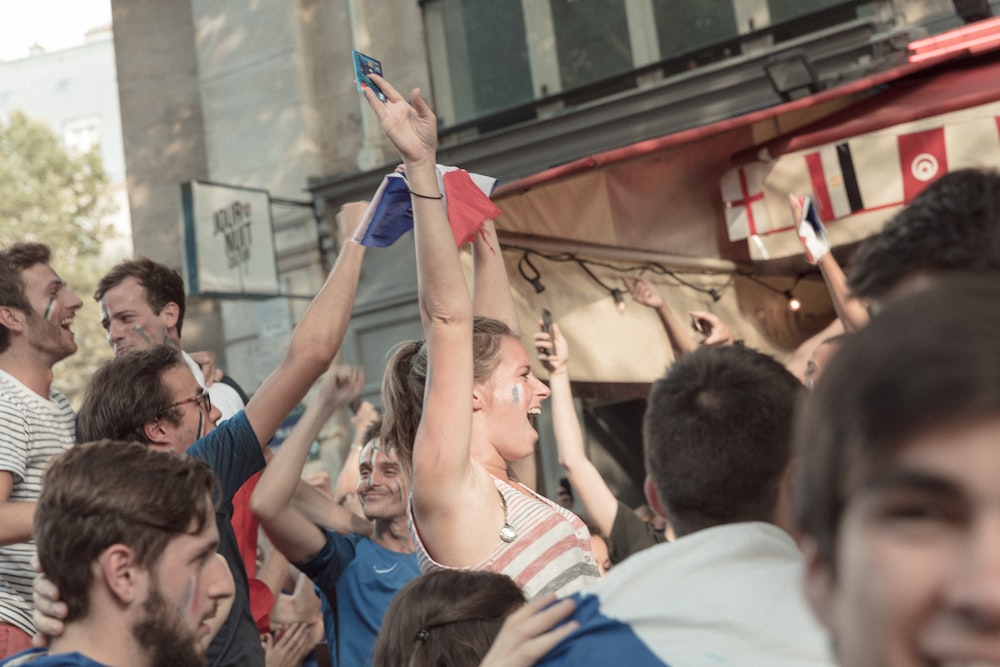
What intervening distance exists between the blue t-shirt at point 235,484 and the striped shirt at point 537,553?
647 millimetres

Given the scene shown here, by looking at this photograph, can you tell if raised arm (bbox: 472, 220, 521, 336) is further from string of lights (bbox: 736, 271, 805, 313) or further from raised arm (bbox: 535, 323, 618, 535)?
string of lights (bbox: 736, 271, 805, 313)

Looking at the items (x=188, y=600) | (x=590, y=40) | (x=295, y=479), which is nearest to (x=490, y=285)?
(x=295, y=479)

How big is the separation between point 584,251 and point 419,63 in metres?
5.11

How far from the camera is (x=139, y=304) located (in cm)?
417

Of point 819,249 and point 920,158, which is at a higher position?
point 920,158

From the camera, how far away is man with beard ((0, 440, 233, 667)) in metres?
2.06

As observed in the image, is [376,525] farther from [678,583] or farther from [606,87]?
[606,87]

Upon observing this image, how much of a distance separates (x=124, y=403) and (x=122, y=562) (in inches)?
40.9

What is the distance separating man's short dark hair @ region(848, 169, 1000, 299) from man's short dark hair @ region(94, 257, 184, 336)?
3073 millimetres

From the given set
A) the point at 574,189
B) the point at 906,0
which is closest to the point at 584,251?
the point at 574,189

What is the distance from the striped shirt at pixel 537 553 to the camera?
7.97ft

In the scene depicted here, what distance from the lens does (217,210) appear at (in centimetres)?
1039

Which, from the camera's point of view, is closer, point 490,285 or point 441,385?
point 441,385

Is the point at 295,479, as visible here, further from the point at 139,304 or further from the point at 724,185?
the point at 724,185
